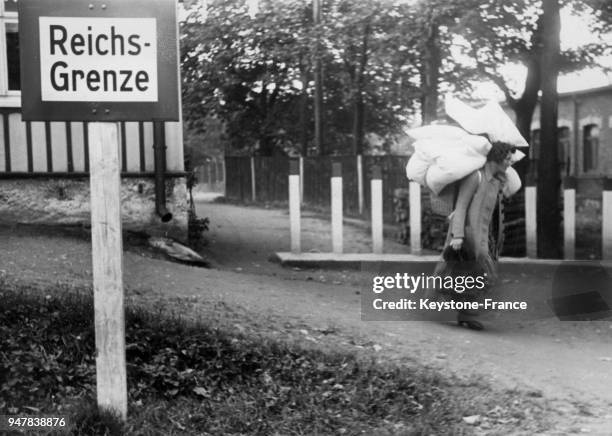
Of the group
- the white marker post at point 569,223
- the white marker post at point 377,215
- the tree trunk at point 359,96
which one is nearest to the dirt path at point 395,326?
the white marker post at point 377,215

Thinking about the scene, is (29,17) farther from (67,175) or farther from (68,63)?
(67,175)

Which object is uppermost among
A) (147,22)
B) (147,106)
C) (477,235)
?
(147,22)

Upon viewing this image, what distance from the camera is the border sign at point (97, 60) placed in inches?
185

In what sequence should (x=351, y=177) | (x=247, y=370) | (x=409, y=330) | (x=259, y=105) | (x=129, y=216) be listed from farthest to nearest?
(x=259, y=105) → (x=351, y=177) → (x=129, y=216) → (x=409, y=330) → (x=247, y=370)

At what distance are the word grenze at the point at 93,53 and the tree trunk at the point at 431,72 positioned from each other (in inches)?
484

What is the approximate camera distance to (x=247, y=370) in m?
6.03

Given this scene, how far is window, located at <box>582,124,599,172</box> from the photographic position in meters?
31.3

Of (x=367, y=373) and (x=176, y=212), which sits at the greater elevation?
(x=176, y=212)

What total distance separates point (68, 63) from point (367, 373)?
288 centimetres

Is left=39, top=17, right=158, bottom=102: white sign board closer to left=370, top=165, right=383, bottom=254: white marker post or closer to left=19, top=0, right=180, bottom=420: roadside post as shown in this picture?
left=19, top=0, right=180, bottom=420: roadside post

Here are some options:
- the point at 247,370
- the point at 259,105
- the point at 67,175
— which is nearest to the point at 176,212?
the point at 67,175

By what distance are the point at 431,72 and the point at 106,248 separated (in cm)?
1452

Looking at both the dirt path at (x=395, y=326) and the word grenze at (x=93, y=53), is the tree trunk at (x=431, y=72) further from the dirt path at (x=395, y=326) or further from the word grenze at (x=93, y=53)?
the word grenze at (x=93, y=53)

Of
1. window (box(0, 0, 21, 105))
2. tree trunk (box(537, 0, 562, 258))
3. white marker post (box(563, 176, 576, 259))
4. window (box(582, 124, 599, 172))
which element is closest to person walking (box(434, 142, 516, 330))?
white marker post (box(563, 176, 576, 259))
